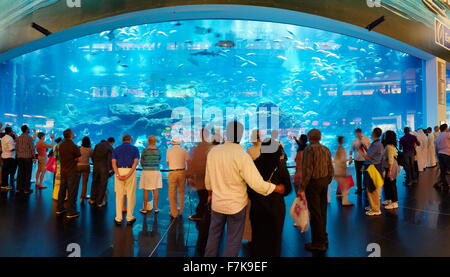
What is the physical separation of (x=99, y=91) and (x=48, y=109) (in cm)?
511

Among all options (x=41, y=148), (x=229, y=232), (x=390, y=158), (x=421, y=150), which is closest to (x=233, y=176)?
(x=229, y=232)

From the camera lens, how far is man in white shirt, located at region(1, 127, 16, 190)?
647 cm

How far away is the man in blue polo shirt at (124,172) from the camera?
13.6ft

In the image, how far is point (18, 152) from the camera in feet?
20.7

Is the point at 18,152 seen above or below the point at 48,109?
below

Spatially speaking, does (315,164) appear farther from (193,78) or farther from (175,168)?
(193,78)

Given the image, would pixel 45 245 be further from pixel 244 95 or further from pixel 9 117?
pixel 244 95

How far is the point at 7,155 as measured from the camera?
660cm

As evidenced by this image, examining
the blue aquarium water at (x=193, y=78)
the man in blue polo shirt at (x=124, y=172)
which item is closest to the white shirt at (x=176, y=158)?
the man in blue polo shirt at (x=124, y=172)

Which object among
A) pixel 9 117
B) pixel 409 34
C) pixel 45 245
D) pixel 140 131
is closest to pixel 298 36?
pixel 409 34

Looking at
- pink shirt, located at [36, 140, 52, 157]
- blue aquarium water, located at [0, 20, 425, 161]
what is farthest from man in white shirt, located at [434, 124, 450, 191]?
blue aquarium water, located at [0, 20, 425, 161]

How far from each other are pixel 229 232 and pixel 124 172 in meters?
2.58

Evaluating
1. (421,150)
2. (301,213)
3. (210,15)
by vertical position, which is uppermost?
(210,15)

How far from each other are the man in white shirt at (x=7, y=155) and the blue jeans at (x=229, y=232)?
6.97 meters
